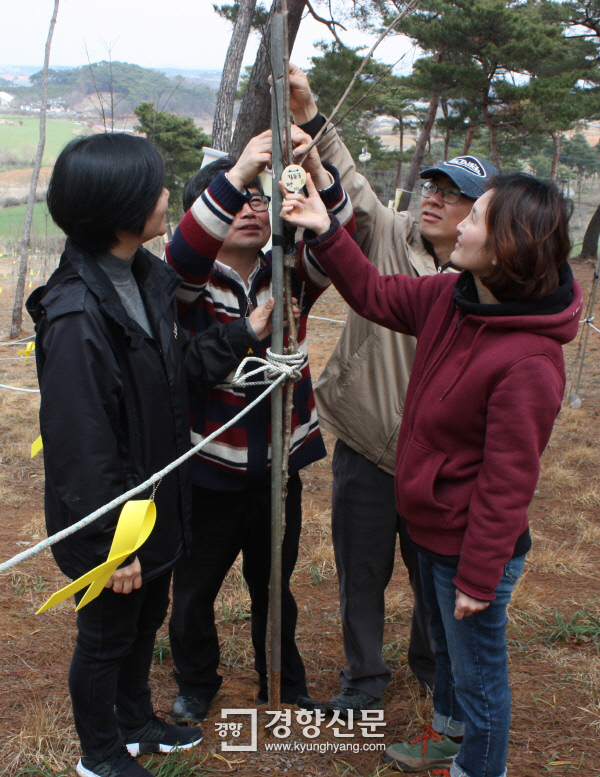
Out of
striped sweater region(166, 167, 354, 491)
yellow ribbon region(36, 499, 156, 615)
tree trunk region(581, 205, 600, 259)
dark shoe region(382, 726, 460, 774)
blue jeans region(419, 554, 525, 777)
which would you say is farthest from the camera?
tree trunk region(581, 205, 600, 259)

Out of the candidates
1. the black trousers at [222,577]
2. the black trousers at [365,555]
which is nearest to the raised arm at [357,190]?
the black trousers at [365,555]

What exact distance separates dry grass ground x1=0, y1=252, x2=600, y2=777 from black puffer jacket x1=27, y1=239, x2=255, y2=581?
2.72ft

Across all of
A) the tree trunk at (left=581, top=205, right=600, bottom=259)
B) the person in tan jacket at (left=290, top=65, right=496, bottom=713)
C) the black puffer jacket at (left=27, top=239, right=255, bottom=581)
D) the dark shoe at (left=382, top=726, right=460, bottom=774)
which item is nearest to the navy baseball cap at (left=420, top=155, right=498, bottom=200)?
the person in tan jacket at (left=290, top=65, right=496, bottom=713)

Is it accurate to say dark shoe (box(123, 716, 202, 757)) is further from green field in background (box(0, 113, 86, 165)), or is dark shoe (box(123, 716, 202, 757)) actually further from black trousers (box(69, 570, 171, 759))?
green field in background (box(0, 113, 86, 165))

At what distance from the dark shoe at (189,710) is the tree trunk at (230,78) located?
17.4 ft

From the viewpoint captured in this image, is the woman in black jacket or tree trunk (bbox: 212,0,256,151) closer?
the woman in black jacket

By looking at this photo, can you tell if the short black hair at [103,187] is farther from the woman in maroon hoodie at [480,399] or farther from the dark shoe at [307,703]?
the dark shoe at [307,703]

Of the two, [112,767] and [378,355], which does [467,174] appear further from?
[112,767]

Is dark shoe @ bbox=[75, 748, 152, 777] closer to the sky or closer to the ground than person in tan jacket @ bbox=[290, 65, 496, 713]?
closer to the ground

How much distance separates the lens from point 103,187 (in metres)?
1.50

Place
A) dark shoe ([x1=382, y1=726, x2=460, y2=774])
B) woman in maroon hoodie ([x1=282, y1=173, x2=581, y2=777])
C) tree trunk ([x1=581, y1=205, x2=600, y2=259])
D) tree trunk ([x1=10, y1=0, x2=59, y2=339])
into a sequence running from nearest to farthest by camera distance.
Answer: woman in maroon hoodie ([x1=282, y1=173, x2=581, y2=777])
dark shoe ([x1=382, y1=726, x2=460, y2=774])
tree trunk ([x1=10, y1=0, x2=59, y2=339])
tree trunk ([x1=581, y1=205, x2=600, y2=259])

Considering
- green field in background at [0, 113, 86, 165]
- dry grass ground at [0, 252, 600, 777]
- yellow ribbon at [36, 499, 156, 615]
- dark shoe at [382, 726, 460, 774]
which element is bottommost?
dry grass ground at [0, 252, 600, 777]

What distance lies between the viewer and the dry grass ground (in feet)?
6.66

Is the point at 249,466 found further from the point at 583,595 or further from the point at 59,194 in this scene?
the point at 583,595
